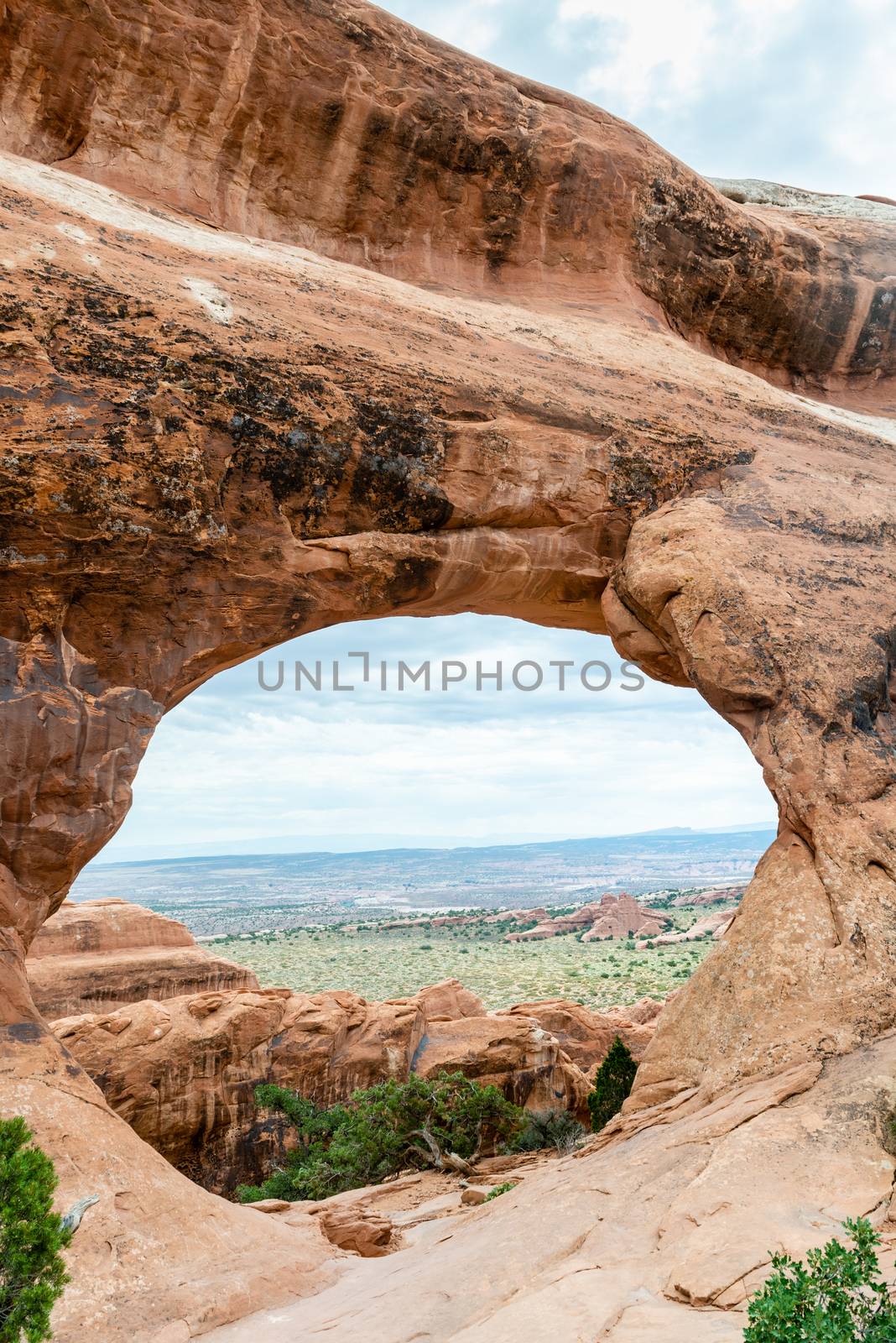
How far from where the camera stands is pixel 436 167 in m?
13.9

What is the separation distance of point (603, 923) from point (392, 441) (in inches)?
1990

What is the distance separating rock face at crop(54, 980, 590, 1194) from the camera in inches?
648

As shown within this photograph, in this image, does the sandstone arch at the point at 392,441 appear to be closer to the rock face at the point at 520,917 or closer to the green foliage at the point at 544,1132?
the green foliage at the point at 544,1132

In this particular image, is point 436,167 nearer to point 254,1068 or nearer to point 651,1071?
point 651,1071

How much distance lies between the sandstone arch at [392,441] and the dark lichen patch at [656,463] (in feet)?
0.16

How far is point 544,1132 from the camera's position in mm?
15992

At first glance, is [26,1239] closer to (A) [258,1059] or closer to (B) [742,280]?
(A) [258,1059]

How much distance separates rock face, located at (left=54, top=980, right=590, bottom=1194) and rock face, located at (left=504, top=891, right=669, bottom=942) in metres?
37.4

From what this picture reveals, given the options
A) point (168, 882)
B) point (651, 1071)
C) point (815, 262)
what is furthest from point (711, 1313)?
point (168, 882)

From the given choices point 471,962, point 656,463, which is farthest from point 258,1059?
point 471,962

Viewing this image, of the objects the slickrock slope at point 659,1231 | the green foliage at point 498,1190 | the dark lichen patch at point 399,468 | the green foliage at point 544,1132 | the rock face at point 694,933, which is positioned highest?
the dark lichen patch at point 399,468

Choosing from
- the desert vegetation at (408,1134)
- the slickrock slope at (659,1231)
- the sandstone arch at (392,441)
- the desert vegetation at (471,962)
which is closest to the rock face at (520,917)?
the desert vegetation at (471,962)

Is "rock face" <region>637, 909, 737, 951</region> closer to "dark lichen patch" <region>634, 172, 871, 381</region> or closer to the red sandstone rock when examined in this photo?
"dark lichen patch" <region>634, 172, 871, 381</region>

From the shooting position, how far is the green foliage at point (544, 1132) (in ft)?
52.0
